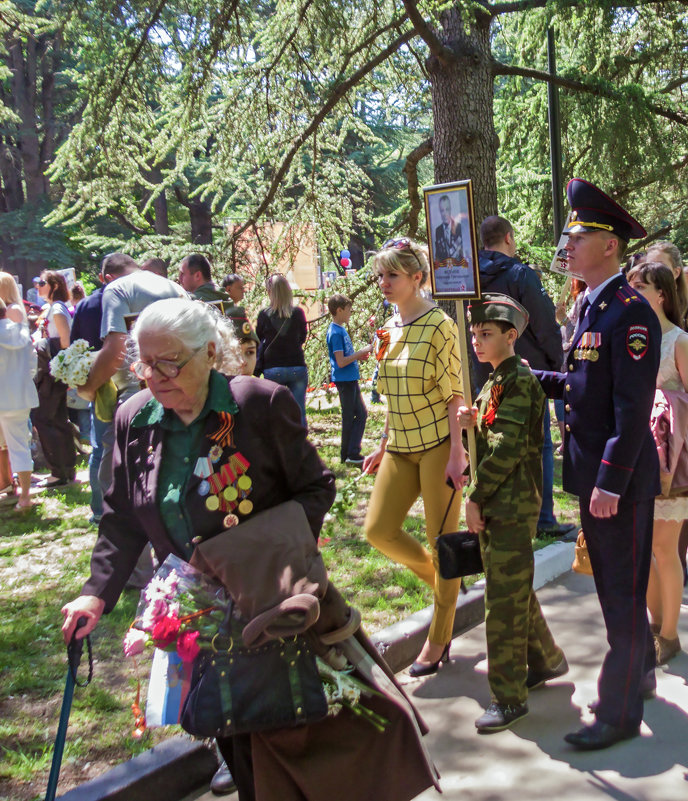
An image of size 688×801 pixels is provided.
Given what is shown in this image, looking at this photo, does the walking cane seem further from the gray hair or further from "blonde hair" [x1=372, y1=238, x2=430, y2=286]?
"blonde hair" [x1=372, y1=238, x2=430, y2=286]

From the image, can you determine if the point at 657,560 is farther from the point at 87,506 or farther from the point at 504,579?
the point at 87,506

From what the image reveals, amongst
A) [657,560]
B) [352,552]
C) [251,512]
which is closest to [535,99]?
[352,552]

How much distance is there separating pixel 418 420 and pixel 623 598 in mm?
1339

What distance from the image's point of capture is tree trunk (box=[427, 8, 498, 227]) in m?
8.06

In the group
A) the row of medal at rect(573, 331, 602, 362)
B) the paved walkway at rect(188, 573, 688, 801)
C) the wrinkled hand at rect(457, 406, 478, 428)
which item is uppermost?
the row of medal at rect(573, 331, 602, 362)

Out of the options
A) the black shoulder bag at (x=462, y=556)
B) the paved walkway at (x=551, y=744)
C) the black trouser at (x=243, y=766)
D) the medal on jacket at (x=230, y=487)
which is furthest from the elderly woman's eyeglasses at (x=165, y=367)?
the black shoulder bag at (x=462, y=556)

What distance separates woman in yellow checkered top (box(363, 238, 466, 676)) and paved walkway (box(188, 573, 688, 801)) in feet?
0.92

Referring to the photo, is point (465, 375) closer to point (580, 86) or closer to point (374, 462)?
point (374, 462)

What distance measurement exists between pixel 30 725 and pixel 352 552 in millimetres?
2924

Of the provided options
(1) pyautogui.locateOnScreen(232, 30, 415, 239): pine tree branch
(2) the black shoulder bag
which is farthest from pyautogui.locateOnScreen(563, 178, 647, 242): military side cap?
(1) pyautogui.locateOnScreen(232, 30, 415, 239): pine tree branch

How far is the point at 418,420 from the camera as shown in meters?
4.33

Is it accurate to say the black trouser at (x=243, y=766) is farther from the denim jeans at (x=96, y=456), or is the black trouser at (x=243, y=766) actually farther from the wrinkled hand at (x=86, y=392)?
the denim jeans at (x=96, y=456)

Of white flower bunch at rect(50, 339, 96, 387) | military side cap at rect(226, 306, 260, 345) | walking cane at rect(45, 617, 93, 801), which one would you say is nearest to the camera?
walking cane at rect(45, 617, 93, 801)

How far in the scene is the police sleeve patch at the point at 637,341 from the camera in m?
3.33
